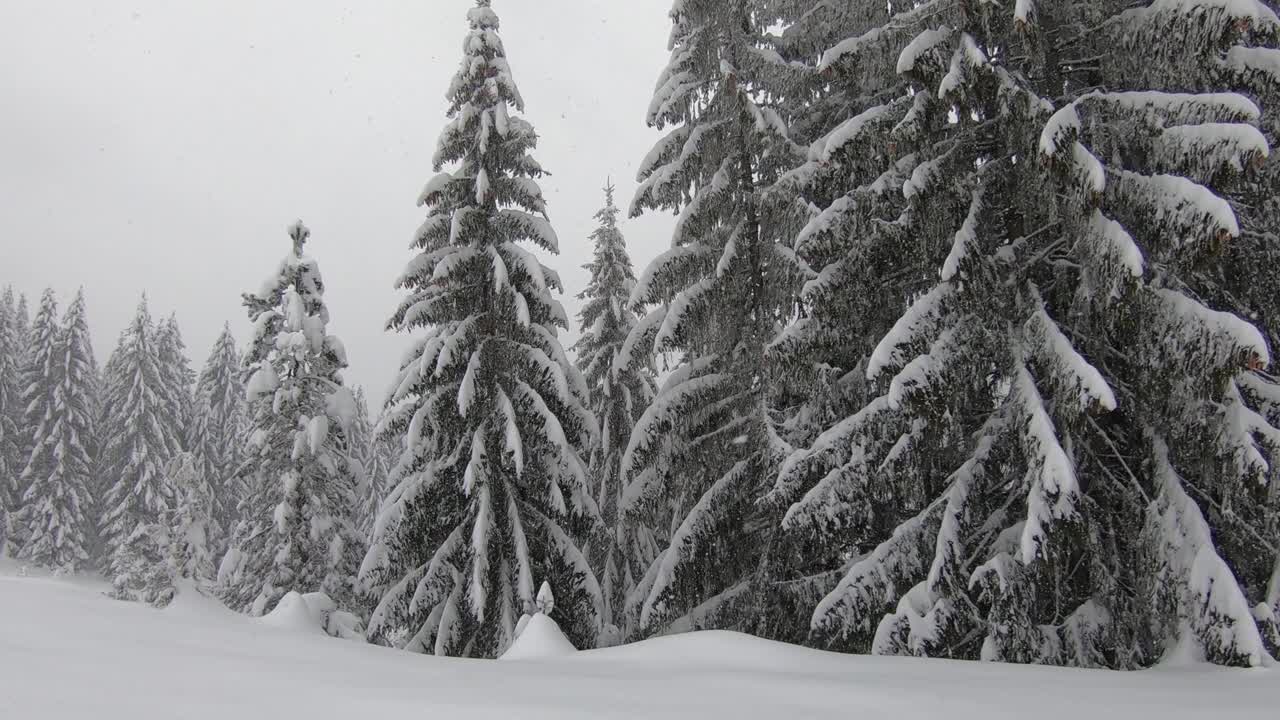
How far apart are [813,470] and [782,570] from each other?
2.87 m

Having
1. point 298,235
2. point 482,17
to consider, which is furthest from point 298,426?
point 482,17

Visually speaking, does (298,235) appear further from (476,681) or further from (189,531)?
(476,681)

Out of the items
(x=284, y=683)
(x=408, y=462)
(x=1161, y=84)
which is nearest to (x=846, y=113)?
(x=1161, y=84)

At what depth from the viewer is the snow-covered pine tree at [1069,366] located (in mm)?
6773

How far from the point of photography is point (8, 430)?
42.5m

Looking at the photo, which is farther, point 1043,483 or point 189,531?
point 189,531

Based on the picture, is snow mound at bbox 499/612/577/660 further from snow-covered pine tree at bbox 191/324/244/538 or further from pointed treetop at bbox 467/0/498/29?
snow-covered pine tree at bbox 191/324/244/538

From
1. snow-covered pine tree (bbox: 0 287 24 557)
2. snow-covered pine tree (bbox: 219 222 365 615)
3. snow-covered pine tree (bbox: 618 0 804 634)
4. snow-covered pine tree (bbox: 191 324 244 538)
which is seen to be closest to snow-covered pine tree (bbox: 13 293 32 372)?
snow-covered pine tree (bbox: 0 287 24 557)

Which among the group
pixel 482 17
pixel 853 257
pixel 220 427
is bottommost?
pixel 853 257

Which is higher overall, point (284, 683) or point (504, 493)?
point (504, 493)

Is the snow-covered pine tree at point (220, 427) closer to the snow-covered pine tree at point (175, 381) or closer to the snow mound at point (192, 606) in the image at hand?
the snow-covered pine tree at point (175, 381)

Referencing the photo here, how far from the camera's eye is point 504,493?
14.7 meters

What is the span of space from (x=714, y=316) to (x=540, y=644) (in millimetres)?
7057

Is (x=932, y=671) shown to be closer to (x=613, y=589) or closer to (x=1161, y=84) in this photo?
(x=1161, y=84)
